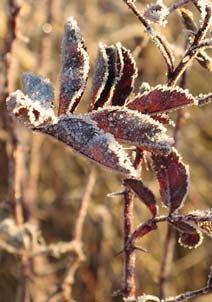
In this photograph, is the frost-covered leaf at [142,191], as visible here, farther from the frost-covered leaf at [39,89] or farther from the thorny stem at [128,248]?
the frost-covered leaf at [39,89]

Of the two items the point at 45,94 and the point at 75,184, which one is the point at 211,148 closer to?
the point at 75,184

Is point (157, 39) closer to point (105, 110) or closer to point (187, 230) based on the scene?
point (105, 110)

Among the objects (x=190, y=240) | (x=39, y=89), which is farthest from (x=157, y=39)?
(x=190, y=240)

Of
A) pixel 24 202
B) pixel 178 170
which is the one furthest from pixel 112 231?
pixel 178 170

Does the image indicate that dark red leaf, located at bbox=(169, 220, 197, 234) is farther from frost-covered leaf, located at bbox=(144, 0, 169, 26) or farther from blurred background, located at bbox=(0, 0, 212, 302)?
blurred background, located at bbox=(0, 0, 212, 302)

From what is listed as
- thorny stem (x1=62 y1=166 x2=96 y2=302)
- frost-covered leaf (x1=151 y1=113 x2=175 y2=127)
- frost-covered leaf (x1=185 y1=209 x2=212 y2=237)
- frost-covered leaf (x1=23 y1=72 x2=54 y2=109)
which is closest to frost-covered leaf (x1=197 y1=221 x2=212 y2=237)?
frost-covered leaf (x1=185 y1=209 x2=212 y2=237)

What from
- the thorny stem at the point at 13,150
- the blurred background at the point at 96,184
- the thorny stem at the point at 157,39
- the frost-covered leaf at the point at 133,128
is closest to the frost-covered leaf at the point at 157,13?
the thorny stem at the point at 157,39
